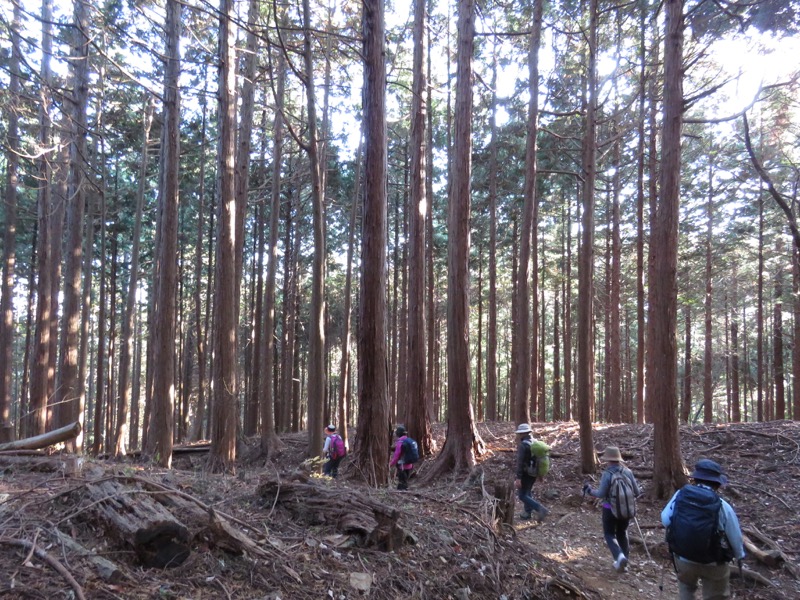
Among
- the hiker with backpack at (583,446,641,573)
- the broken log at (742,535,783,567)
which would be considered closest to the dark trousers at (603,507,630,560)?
the hiker with backpack at (583,446,641,573)

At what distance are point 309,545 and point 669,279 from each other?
765 cm

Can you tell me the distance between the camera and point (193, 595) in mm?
3250

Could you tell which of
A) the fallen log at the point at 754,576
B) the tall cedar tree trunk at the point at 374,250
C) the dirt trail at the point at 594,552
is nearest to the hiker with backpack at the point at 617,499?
the dirt trail at the point at 594,552

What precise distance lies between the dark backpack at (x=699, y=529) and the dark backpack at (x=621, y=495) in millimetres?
1889

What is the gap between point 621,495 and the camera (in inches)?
251

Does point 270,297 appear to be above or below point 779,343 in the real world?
above

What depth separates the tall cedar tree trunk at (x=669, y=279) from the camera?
8.83 m

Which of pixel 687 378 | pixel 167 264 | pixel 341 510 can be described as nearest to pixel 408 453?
pixel 341 510

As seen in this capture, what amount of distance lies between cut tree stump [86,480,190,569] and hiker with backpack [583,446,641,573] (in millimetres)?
4856

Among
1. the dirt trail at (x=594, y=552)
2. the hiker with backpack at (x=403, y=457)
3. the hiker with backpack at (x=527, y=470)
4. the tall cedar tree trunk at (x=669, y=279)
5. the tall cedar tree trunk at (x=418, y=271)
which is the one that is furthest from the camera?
the tall cedar tree trunk at (x=418, y=271)

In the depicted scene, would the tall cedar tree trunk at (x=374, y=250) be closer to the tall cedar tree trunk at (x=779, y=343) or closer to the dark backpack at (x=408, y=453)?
the dark backpack at (x=408, y=453)

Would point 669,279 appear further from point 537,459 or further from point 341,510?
point 341,510

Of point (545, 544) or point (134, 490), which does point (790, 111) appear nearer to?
point (545, 544)

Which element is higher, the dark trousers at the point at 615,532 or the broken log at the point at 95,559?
the broken log at the point at 95,559
